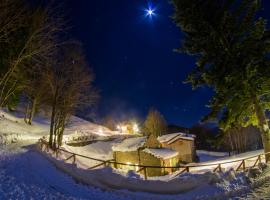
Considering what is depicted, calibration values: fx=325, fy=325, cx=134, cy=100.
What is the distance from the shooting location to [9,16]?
17.6 metres

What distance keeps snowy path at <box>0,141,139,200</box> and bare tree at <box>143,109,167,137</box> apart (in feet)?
180

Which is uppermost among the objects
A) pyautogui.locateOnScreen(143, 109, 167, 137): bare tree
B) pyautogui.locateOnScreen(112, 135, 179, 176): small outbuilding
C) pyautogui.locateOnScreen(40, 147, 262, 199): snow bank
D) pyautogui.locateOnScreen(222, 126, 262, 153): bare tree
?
pyautogui.locateOnScreen(143, 109, 167, 137): bare tree

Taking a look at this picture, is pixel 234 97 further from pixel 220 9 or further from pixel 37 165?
pixel 37 165

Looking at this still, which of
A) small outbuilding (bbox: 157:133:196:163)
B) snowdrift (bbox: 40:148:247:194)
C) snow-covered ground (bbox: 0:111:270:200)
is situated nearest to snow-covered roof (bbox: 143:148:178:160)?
small outbuilding (bbox: 157:133:196:163)

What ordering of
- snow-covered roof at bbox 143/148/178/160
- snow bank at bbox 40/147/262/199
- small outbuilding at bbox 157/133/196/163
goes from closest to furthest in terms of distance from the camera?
snow bank at bbox 40/147/262/199
snow-covered roof at bbox 143/148/178/160
small outbuilding at bbox 157/133/196/163

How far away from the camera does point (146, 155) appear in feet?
120

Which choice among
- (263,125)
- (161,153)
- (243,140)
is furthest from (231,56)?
(243,140)

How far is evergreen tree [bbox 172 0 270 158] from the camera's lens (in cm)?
2016

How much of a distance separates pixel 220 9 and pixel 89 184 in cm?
1391

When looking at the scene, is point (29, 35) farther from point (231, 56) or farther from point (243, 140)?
point (243, 140)

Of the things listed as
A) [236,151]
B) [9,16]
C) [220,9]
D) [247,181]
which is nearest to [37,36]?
[9,16]

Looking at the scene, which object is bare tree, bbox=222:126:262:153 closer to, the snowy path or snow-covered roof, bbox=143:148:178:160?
snow-covered roof, bbox=143:148:178:160

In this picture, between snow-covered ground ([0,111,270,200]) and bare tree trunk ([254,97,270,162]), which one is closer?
snow-covered ground ([0,111,270,200])

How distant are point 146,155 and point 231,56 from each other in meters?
19.0
